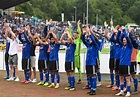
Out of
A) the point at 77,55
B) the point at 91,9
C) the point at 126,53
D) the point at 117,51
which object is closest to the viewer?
the point at 126,53

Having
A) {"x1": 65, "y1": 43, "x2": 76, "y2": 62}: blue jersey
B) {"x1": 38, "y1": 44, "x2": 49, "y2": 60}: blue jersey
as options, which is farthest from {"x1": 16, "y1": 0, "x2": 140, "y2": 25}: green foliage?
{"x1": 65, "y1": 43, "x2": 76, "y2": 62}: blue jersey

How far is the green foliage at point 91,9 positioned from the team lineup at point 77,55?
62.5m

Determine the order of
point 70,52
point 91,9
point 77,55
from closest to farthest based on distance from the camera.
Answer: point 70,52 < point 77,55 < point 91,9

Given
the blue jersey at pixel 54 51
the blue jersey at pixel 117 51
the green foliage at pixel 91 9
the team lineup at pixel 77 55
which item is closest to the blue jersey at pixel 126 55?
the team lineup at pixel 77 55

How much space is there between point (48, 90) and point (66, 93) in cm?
91

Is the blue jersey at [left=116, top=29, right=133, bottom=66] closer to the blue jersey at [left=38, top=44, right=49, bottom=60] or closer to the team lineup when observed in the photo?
the team lineup

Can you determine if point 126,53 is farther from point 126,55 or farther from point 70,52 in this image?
Answer: point 70,52

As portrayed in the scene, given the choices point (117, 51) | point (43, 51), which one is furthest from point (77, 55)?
point (117, 51)

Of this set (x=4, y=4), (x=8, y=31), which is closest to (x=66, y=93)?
(x=8, y=31)

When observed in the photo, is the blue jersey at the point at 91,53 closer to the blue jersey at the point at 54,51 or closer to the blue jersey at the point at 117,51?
the blue jersey at the point at 117,51

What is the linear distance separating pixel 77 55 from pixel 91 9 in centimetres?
8494

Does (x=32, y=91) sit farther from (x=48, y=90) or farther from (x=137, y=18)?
(x=137, y=18)

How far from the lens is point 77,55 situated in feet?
47.1

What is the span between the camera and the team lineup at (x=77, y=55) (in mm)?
11703
